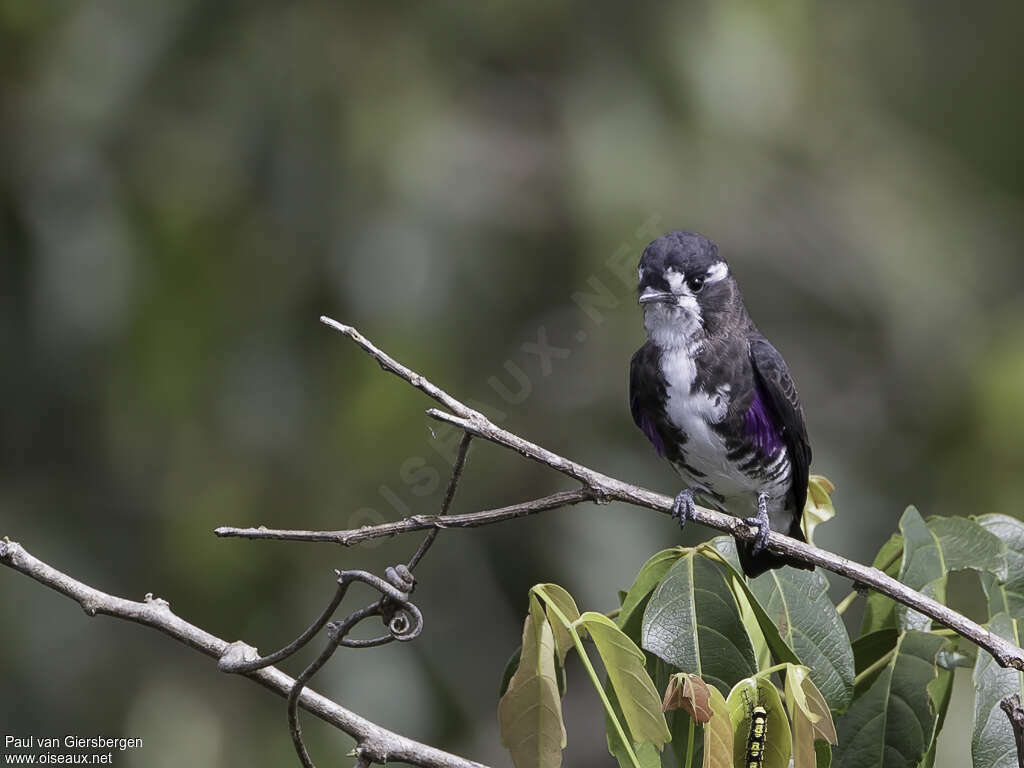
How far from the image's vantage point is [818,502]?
321 cm

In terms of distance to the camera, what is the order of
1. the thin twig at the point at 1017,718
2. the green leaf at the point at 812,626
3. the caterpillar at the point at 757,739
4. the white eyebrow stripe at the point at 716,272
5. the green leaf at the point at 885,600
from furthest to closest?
the white eyebrow stripe at the point at 716,272 < the green leaf at the point at 885,600 < the green leaf at the point at 812,626 < the caterpillar at the point at 757,739 < the thin twig at the point at 1017,718

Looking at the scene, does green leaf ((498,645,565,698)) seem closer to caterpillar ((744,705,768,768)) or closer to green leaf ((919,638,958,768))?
caterpillar ((744,705,768,768))

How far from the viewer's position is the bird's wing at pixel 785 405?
367 centimetres

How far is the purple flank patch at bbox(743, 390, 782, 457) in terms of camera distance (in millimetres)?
3658

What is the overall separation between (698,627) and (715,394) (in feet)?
4.23

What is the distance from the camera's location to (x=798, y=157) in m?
7.85

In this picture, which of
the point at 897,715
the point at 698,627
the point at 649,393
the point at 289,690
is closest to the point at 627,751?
the point at 698,627

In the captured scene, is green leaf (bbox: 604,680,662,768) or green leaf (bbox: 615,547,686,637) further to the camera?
green leaf (bbox: 615,547,686,637)

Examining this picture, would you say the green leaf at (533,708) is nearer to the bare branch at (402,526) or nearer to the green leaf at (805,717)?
the bare branch at (402,526)

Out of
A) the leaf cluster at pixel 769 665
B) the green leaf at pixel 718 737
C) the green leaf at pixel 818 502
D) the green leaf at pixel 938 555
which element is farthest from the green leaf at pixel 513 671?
the green leaf at pixel 818 502

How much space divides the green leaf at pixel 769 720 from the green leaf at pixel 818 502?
1.07 meters

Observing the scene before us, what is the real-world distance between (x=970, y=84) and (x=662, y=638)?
7261 millimetres

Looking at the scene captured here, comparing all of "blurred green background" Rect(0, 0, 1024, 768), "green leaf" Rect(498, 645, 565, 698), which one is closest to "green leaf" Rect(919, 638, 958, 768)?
"green leaf" Rect(498, 645, 565, 698)

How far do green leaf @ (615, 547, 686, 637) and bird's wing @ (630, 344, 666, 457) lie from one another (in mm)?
1207
